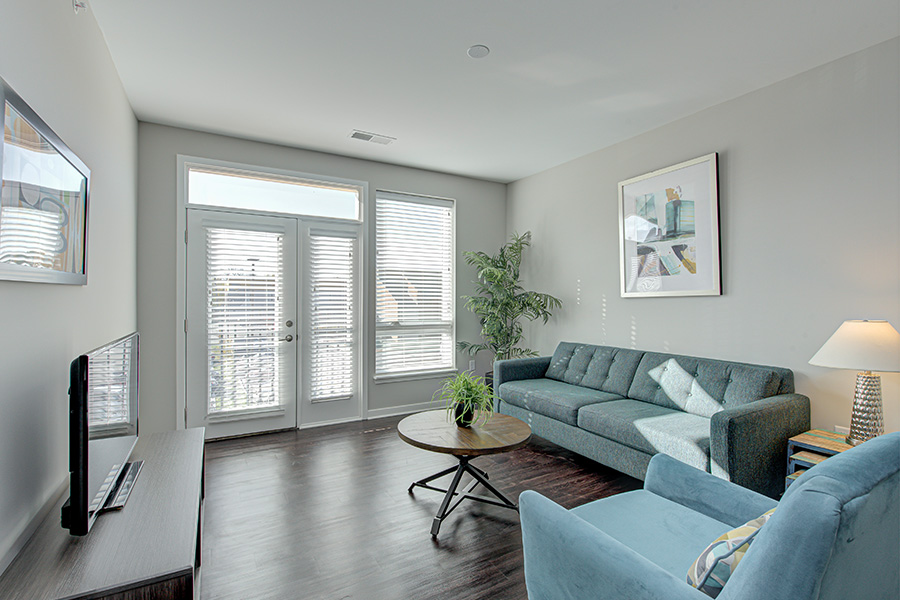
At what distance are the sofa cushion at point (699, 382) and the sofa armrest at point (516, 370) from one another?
0.99 m

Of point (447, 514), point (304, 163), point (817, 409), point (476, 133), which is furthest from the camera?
point (304, 163)

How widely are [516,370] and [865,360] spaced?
2500 mm

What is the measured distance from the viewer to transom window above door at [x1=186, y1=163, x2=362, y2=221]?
3.96 metres

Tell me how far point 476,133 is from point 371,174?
4.37 feet

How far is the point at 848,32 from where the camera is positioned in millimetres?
2406

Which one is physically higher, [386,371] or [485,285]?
[485,285]

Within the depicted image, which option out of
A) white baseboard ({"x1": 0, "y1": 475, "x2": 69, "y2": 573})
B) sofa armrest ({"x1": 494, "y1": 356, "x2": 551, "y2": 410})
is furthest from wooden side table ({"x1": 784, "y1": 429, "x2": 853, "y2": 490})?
white baseboard ({"x1": 0, "y1": 475, "x2": 69, "y2": 573})

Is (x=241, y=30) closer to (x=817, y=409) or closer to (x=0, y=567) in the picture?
(x=0, y=567)

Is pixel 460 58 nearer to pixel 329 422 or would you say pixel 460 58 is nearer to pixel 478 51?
pixel 478 51

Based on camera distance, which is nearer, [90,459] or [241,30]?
[90,459]

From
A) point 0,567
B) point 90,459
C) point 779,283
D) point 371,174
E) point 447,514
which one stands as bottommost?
point 447,514

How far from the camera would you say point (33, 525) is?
4.66 ft

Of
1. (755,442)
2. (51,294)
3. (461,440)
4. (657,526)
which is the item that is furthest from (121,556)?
(755,442)

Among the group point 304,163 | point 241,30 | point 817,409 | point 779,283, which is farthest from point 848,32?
point 304,163
